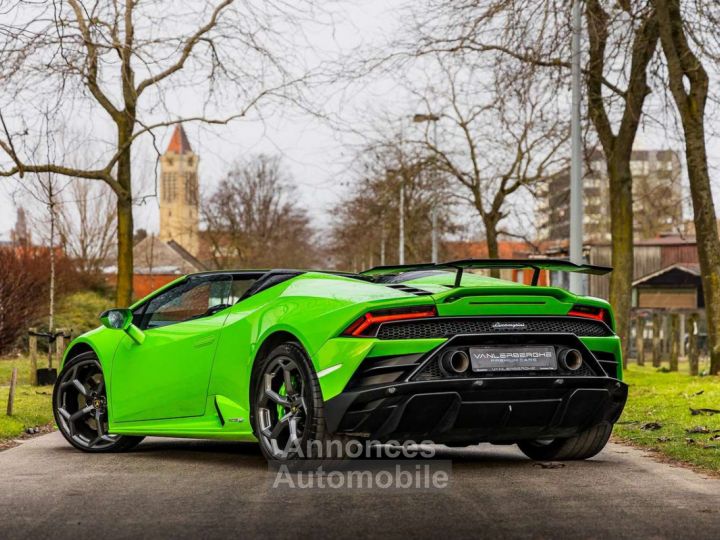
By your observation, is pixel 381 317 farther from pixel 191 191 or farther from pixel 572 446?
pixel 191 191

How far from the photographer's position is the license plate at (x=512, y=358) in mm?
6891

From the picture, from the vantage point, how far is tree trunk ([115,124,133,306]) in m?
20.7

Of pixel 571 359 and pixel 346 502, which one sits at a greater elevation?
pixel 571 359

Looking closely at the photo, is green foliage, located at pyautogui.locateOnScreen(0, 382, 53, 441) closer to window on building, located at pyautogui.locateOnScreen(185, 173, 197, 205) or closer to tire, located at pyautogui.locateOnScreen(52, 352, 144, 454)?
tire, located at pyautogui.locateOnScreen(52, 352, 144, 454)

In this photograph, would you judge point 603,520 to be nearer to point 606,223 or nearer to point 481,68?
point 481,68

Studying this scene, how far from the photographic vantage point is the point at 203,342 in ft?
26.6

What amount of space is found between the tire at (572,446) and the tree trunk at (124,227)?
13316 mm

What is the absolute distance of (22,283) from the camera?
25312mm

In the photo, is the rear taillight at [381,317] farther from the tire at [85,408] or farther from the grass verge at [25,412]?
the grass verge at [25,412]

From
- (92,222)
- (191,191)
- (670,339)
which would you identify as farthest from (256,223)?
(670,339)

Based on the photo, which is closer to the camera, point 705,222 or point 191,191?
point 705,222

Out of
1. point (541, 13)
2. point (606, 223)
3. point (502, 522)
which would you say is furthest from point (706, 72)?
point (606, 223)

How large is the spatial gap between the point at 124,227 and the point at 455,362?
1467 centimetres

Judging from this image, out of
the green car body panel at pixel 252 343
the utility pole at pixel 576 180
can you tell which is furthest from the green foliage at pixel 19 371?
the green car body panel at pixel 252 343
